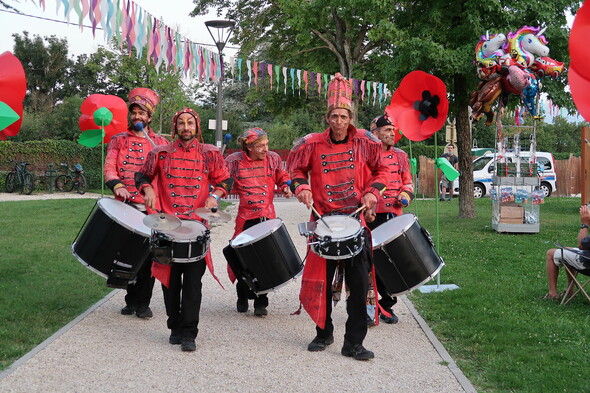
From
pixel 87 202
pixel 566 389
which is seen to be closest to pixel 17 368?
pixel 566 389

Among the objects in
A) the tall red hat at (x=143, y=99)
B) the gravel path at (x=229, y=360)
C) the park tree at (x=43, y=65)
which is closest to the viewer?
the gravel path at (x=229, y=360)

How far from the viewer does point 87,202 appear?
20594mm

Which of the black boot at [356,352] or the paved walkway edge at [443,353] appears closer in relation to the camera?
the paved walkway edge at [443,353]

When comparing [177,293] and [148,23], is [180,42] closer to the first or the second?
[148,23]

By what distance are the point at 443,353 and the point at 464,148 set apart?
11052mm

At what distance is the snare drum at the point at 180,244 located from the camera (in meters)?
5.61

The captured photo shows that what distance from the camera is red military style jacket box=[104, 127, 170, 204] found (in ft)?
22.9

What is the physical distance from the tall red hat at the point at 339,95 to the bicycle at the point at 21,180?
21567mm

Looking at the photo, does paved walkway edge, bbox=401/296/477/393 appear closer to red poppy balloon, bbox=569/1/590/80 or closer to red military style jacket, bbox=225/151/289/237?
red military style jacket, bbox=225/151/289/237

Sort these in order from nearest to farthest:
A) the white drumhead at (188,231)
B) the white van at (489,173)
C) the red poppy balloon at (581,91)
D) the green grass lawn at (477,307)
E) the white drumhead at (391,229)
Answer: the red poppy balloon at (581,91) < the green grass lawn at (477,307) < the white drumhead at (188,231) < the white drumhead at (391,229) < the white van at (489,173)

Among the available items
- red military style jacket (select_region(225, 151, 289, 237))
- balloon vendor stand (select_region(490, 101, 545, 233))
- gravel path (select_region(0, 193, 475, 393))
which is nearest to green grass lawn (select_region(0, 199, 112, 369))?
gravel path (select_region(0, 193, 475, 393))

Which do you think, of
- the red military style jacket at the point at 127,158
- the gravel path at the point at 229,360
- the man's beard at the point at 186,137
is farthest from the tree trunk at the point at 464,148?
the man's beard at the point at 186,137

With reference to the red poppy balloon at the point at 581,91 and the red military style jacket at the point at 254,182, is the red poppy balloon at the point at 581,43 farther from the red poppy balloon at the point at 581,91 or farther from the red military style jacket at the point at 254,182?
the red military style jacket at the point at 254,182

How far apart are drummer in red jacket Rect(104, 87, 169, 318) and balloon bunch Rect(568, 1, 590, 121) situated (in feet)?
12.6
